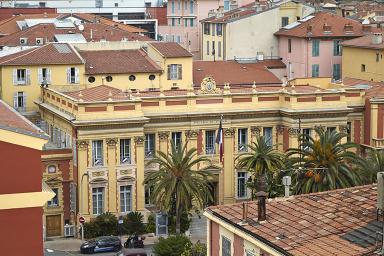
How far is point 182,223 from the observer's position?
68562 millimetres

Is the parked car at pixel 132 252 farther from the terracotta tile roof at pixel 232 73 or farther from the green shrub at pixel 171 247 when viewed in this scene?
the terracotta tile roof at pixel 232 73

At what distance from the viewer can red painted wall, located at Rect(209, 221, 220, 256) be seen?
1325 inches

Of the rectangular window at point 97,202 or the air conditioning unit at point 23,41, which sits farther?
the air conditioning unit at point 23,41

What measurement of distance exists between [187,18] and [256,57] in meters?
35.0

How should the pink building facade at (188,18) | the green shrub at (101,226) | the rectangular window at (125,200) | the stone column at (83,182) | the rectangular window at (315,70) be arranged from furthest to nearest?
the pink building facade at (188,18)
the rectangular window at (315,70)
the rectangular window at (125,200)
the stone column at (83,182)
the green shrub at (101,226)

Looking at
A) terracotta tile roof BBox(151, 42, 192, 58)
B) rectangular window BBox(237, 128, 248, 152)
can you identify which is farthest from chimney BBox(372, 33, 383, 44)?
rectangular window BBox(237, 128, 248, 152)

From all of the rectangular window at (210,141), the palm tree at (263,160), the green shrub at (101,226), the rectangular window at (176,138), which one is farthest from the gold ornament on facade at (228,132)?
the green shrub at (101,226)

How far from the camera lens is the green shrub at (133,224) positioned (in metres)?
68.6

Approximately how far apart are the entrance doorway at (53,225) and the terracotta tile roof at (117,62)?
17079 millimetres

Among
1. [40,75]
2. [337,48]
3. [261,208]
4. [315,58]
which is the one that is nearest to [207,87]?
[40,75]

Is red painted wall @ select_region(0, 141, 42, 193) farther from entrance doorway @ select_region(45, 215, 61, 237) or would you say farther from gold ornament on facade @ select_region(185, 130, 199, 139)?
gold ornament on facade @ select_region(185, 130, 199, 139)

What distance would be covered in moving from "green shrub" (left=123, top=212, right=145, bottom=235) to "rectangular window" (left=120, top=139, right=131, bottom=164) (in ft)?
12.2

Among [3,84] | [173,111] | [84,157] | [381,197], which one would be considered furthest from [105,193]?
[381,197]

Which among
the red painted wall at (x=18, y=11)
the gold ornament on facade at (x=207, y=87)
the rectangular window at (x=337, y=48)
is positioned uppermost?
the red painted wall at (x=18, y=11)
